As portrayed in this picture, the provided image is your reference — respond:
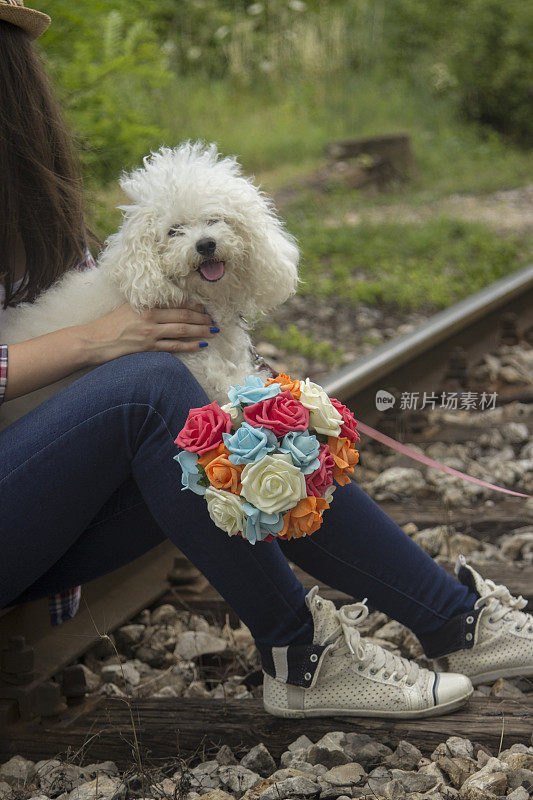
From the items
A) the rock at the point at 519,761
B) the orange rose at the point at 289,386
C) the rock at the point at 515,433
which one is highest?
the orange rose at the point at 289,386

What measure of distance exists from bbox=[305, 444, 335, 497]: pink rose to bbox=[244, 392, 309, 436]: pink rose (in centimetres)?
7

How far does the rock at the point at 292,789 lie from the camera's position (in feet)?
6.11

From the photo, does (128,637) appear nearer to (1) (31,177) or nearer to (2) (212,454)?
(2) (212,454)

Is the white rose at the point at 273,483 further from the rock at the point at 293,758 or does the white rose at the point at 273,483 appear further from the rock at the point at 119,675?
the rock at the point at 119,675

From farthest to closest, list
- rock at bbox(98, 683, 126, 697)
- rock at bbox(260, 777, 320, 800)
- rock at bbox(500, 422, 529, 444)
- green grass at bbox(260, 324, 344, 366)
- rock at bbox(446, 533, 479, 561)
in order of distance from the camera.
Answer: green grass at bbox(260, 324, 344, 366) < rock at bbox(500, 422, 529, 444) < rock at bbox(446, 533, 479, 561) < rock at bbox(98, 683, 126, 697) < rock at bbox(260, 777, 320, 800)

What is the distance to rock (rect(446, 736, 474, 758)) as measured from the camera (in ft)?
6.45

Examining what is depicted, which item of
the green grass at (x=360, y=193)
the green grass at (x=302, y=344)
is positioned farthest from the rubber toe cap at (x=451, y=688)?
the green grass at (x=302, y=344)

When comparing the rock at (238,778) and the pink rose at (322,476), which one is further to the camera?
the rock at (238,778)

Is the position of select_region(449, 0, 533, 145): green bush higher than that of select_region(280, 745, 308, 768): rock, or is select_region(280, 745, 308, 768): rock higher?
select_region(449, 0, 533, 145): green bush

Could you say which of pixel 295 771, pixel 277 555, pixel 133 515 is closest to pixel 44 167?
pixel 133 515

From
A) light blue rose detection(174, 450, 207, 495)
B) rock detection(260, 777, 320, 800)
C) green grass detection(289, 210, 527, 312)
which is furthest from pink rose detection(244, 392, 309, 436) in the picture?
green grass detection(289, 210, 527, 312)

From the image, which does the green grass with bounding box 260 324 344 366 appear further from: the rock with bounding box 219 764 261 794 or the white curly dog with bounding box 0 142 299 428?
the rock with bounding box 219 764 261 794

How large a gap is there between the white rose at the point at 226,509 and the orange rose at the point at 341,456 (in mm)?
217

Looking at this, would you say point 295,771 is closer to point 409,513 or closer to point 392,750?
point 392,750
